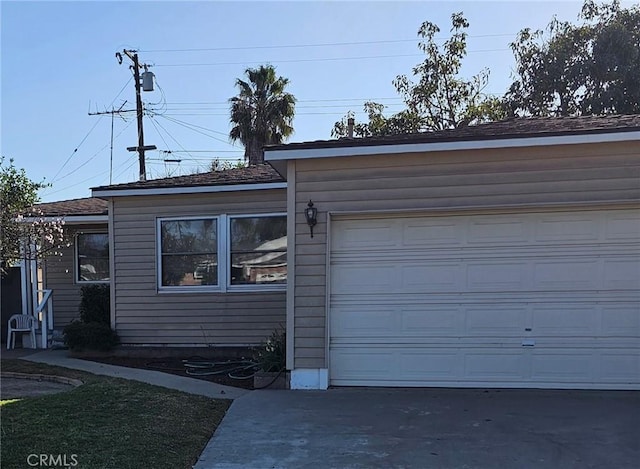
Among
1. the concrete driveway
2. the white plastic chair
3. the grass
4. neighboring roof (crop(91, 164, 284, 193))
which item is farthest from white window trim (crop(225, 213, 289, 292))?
the white plastic chair

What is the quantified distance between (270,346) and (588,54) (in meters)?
17.9

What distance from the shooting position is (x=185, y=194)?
9.34 m

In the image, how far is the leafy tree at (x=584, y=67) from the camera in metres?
18.0

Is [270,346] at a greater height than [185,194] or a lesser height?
lesser

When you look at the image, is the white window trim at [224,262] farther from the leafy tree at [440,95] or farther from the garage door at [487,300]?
the leafy tree at [440,95]

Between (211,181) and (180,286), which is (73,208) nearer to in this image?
(180,286)

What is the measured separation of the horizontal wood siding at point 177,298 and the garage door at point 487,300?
2856 millimetres

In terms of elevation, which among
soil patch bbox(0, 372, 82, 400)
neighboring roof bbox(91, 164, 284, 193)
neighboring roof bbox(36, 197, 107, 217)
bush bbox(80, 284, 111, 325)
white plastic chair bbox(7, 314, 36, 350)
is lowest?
soil patch bbox(0, 372, 82, 400)

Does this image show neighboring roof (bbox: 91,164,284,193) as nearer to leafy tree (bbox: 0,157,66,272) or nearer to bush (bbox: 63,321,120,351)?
leafy tree (bbox: 0,157,66,272)

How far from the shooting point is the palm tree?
2220 centimetres

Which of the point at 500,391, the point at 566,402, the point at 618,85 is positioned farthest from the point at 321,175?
the point at 618,85

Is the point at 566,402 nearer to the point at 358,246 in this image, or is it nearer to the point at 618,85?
the point at 358,246

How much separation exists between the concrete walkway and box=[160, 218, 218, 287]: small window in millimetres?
1966

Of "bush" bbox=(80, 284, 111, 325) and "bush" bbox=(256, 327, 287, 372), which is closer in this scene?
"bush" bbox=(256, 327, 287, 372)
